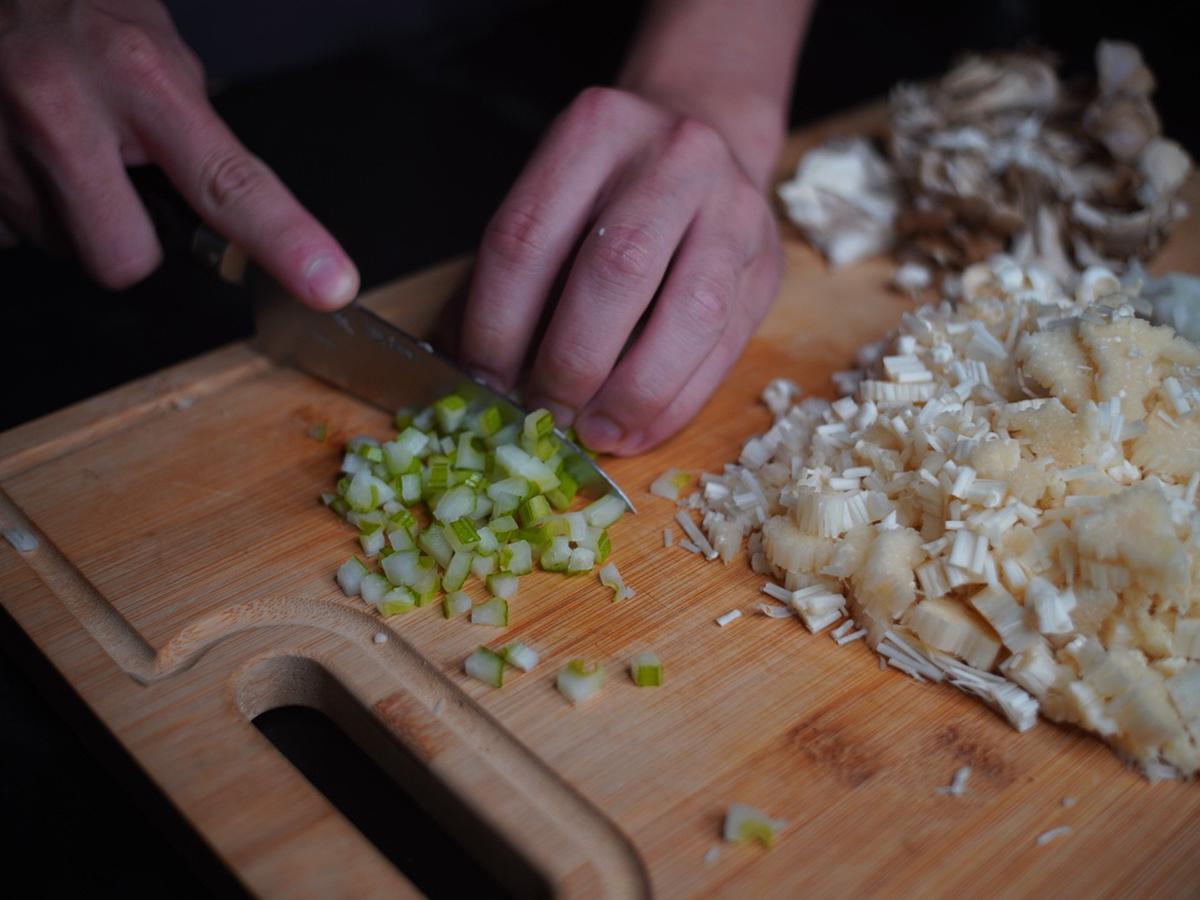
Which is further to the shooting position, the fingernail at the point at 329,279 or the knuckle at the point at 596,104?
the knuckle at the point at 596,104

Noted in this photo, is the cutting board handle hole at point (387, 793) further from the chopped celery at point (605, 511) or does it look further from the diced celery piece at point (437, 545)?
the chopped celery at point (605, 511)

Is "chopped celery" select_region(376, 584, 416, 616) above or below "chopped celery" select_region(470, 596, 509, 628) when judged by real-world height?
below

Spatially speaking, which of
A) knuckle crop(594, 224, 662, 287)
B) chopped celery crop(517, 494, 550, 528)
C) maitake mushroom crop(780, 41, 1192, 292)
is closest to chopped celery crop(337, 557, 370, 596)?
chopped celery crop(517, 494, 550, 528)

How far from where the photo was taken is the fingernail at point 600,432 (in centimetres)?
148

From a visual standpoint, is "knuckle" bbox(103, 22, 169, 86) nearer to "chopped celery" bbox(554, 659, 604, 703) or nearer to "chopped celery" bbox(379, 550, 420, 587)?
"chopped celery" bbox(379, 550, 420, 587)

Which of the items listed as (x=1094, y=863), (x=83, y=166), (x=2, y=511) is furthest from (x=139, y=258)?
(x=1094, y=863)

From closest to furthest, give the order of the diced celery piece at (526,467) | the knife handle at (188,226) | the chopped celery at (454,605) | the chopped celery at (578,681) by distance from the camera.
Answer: the chopped celery at (578,681) → the chopped celery at (454,605) → the diced celery piece at (526,467) → the knife handle at (188,226)

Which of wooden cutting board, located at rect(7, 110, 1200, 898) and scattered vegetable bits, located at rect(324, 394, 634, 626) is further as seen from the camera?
scattered vegetable bits, located at rect(324, 394, 634, 626)

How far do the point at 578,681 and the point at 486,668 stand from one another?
4.1 inches

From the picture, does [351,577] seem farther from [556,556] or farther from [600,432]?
[600,432]

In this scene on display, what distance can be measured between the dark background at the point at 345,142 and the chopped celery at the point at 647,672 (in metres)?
0.28

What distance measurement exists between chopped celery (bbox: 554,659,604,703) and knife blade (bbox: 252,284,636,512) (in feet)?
0.95

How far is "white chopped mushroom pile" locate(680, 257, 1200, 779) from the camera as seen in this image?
1.15 metres

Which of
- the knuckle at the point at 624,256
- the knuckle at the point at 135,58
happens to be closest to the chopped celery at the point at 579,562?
the knuckle at the point at 624,256
